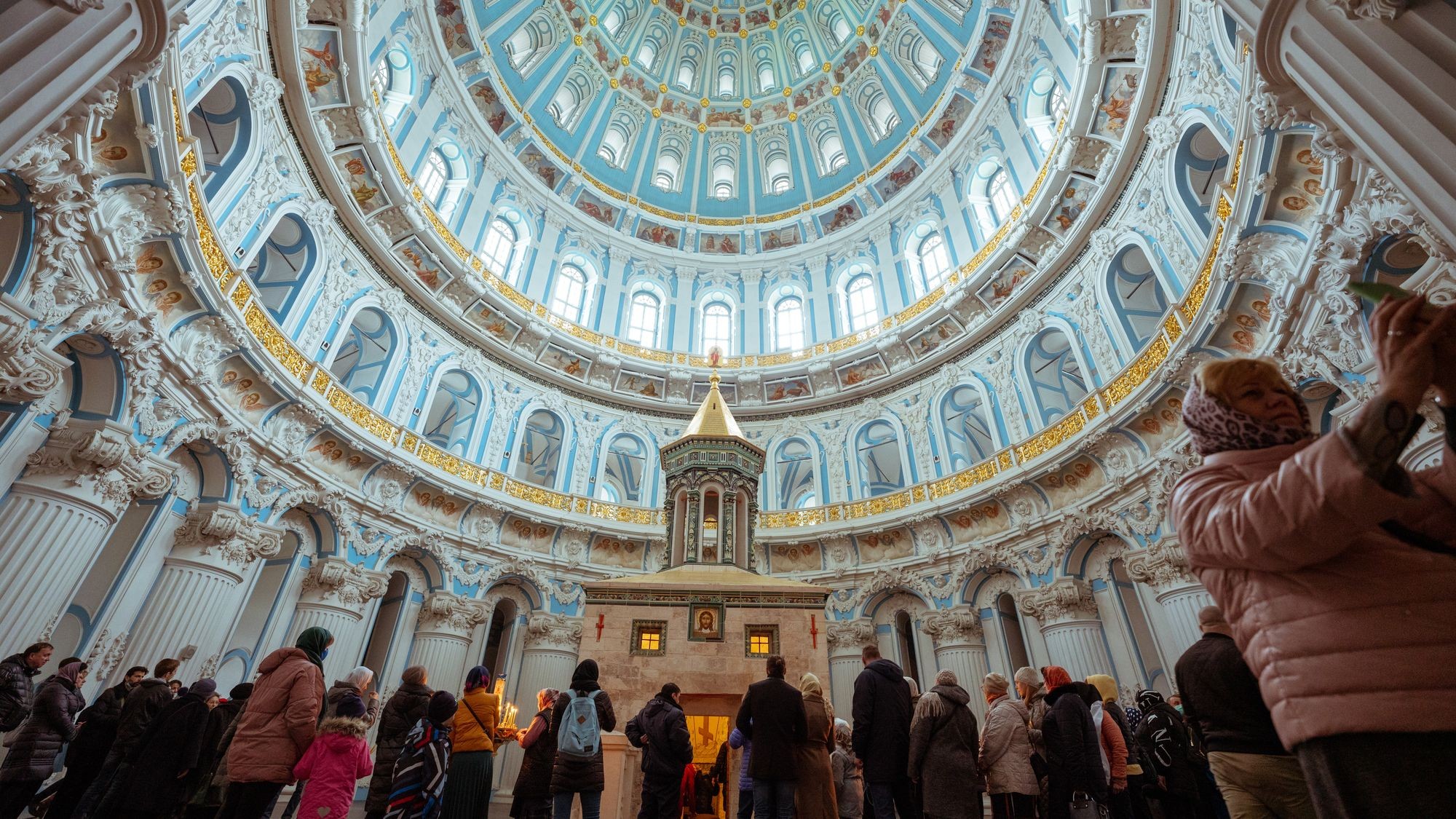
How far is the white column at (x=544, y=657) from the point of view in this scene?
1537 centimetres

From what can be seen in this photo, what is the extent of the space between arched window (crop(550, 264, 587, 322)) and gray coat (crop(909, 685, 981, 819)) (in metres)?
18.1

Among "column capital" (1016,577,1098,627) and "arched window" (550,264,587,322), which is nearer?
"column capital" (1016,577,1098,627)

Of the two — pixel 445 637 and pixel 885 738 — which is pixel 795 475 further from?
pixel 885 738

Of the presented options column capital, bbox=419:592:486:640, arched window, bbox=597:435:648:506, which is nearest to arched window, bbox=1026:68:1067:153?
arched window, bbox=597:435:648:506

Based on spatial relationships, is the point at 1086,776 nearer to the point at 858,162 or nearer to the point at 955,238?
the point at 955,238

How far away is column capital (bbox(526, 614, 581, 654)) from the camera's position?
15867 millimetres

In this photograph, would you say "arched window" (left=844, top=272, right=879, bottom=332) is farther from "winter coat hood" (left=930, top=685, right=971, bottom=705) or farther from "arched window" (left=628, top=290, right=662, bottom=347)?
"winter coat hood" (left=930, top=685, right=971, bottom=705)

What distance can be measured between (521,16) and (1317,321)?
2428 centimetres

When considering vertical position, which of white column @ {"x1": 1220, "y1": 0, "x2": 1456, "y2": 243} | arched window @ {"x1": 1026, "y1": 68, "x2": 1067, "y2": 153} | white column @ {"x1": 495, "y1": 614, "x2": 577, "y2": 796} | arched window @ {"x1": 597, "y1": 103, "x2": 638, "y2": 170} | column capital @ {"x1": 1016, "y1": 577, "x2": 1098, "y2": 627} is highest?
arched window @ {"x1": 597, "y1": 103, "x2": 638, "y2": 170}

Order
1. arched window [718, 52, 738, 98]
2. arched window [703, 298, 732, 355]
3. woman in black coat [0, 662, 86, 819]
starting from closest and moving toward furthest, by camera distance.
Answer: woman in black coat [0, 662, 86, 819] → arched window [703, 298, 732, 355] → arched window [718, 52, 738, 98]

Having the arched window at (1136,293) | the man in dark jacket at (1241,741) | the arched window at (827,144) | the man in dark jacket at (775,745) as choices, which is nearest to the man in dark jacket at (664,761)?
the man in dark jacket at (775,745)

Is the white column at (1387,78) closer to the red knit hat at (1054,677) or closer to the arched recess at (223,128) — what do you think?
the red knit hat at (1054,677)

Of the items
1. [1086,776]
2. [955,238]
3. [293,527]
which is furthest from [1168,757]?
[955,238]

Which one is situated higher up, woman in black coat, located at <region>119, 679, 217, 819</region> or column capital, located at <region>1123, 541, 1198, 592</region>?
column capital, located at <region>1123, 541, 1198, 592</region>
